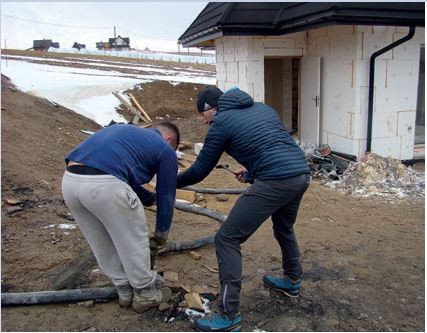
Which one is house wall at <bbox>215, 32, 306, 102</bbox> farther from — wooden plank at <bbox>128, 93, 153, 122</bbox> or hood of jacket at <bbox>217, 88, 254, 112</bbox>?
hood of jacket at <bbox>217, 88, 254, 112</bbox>

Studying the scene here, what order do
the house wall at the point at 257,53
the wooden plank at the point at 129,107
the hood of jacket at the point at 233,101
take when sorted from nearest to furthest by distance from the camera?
the hood of jacket at the point at 233,101
the house wall at the point at 257,53
the wooden plank at the point at 129,107

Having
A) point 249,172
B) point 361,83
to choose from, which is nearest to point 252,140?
point 249,172

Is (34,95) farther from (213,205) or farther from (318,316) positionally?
(318,316)

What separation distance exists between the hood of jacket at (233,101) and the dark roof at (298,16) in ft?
14.6

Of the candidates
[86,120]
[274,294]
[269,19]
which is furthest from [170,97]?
[274,294]

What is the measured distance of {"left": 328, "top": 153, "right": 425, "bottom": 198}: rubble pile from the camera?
6.62 m

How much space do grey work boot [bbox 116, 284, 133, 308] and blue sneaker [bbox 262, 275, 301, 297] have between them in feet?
3.86

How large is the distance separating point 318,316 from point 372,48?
19.1ft

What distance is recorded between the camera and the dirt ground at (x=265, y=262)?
3.00m

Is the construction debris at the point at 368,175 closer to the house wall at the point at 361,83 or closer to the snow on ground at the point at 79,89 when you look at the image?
Result: the house wall at the point at 361,83

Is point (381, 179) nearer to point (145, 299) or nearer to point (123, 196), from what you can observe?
point (145, 299)

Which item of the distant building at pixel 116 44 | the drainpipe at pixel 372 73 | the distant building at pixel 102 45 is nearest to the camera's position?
the drainpipe at pixel 372 73

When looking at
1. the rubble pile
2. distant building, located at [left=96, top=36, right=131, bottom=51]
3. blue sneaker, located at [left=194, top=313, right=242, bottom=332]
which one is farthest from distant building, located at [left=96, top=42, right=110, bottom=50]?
blue sneaker, located at [left=194, top=313, right=242, bottom=332]

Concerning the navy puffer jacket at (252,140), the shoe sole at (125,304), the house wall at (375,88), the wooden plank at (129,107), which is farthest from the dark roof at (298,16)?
the shoe sole at (125,304)
